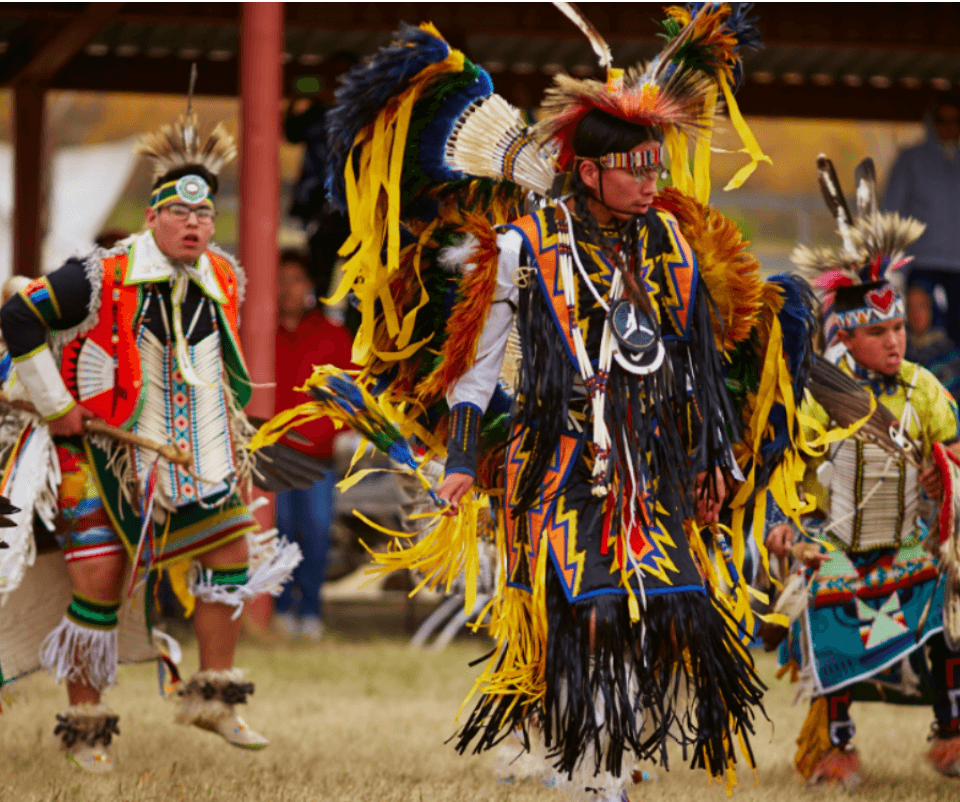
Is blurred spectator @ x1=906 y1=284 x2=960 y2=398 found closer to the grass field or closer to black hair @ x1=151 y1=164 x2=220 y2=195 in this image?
the grass field

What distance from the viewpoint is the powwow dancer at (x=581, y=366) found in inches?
135

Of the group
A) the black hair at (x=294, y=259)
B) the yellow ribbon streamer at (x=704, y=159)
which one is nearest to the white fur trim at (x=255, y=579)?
the yellow ribbon streamer at (x=704, y=159)

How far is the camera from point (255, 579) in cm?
497

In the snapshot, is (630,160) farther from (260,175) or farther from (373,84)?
(260,175)

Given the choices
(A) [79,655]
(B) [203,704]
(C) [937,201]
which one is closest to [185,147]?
(A) [79,655]

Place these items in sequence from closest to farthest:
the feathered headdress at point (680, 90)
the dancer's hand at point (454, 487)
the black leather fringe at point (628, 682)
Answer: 1. the black leather fringe at point (628, 682)
2. the dancer's hand at point (454, 487)
3. the feathered headdress at point (680, 90)

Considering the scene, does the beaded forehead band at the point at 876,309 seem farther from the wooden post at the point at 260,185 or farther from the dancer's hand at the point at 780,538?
the wooden post at the point at 260,185

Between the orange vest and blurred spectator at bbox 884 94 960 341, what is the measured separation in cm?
571

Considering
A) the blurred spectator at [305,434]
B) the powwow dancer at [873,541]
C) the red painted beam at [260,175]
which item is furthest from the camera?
the blurred spectator at [305,434]

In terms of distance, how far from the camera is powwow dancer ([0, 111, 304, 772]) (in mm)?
4656

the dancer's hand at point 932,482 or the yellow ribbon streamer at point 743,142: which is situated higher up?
the yellow ribbon streamer at point 743,142

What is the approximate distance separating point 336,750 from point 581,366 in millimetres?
2108

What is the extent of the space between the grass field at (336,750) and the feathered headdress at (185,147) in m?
1.77

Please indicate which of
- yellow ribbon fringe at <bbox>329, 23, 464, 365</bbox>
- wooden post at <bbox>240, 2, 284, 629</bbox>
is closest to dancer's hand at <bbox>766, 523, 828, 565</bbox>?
yellow ribbon fringe at <bbox>329, 23, 464, 365</bbox>
